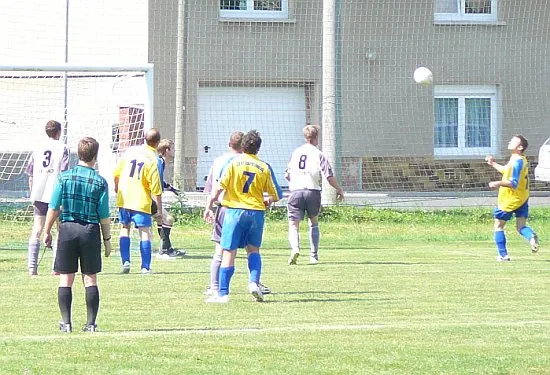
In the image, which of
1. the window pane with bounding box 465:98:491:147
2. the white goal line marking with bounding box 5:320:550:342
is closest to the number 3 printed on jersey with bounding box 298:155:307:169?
the white goal line marking with bounding box 5:320:550:342

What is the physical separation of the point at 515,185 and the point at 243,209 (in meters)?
6.43

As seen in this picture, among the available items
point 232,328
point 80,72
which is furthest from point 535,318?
point 80,72

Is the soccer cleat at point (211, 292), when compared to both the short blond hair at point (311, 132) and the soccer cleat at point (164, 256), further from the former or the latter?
the soccer cleat at point (164, 256)

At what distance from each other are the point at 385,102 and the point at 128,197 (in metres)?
13.1

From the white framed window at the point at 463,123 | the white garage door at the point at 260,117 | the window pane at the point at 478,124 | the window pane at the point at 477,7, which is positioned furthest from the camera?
the window pane at the point at 477,7

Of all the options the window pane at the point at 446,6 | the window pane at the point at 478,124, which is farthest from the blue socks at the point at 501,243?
the window pane at the point at 446,6

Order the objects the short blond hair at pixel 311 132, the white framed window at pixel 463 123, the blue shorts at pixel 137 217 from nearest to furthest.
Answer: the blue shorts at pixel 137 217 < the short blond hair at pixel 311 132 < the white framed window at pixel 463 123

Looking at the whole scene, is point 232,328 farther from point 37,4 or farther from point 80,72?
point 37,4

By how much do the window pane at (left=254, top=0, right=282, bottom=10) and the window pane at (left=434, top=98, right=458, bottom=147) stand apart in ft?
13.9

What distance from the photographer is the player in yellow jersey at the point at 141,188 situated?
15.6 meters

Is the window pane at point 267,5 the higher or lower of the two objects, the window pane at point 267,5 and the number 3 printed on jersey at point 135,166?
the higher

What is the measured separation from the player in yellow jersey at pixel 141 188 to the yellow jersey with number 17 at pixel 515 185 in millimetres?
5215

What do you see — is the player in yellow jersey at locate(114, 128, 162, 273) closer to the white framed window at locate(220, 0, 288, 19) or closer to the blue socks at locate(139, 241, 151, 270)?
the blue socks at locate(139, 241, 151, 270)

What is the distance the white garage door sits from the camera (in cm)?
2614
